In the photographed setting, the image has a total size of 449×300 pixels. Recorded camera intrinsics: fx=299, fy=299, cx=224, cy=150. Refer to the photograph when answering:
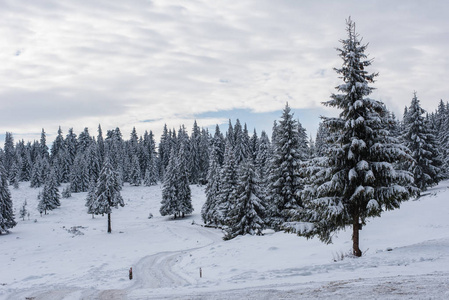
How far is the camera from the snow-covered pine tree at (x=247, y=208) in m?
31.2

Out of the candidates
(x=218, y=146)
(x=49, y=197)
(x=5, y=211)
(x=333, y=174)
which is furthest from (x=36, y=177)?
(x=333, y=174)

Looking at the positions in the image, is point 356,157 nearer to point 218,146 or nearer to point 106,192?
point 106,192

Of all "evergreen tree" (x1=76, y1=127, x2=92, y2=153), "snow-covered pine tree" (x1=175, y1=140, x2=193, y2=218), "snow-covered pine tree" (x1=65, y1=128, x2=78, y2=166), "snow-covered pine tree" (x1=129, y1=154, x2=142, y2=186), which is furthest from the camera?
"evergreen tree" (x1=76, y1=127, x2=92, y2=153)

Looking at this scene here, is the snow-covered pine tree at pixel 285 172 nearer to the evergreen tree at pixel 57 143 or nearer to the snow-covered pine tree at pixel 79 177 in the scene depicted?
the snow-covered pine tree at pixel 79 177

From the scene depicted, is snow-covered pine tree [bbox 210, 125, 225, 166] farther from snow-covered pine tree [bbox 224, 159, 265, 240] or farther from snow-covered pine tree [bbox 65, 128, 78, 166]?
snow-covered pine tree [bbox 224, 159, 265, 240]

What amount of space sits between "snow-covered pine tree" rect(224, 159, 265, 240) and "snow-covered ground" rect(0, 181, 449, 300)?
10.7 feet

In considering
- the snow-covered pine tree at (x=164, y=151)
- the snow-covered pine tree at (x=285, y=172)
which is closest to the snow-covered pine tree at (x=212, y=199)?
the snow-covered pine tree at (x=285, y=172)

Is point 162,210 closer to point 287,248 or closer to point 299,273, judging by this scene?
point 287,248

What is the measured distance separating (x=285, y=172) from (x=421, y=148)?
21.8 meters

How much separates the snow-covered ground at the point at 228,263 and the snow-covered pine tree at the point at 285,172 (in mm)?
2619

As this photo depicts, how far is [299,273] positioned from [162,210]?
167ft

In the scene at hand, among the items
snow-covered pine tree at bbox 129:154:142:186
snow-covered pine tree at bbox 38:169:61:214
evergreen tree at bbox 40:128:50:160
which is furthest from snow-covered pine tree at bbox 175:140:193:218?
evergreen tree at bbox 40:128:50:160

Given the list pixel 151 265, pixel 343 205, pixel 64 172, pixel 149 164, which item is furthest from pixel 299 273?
pixel 64 172

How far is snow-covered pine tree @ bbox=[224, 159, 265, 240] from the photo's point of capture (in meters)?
31.2
